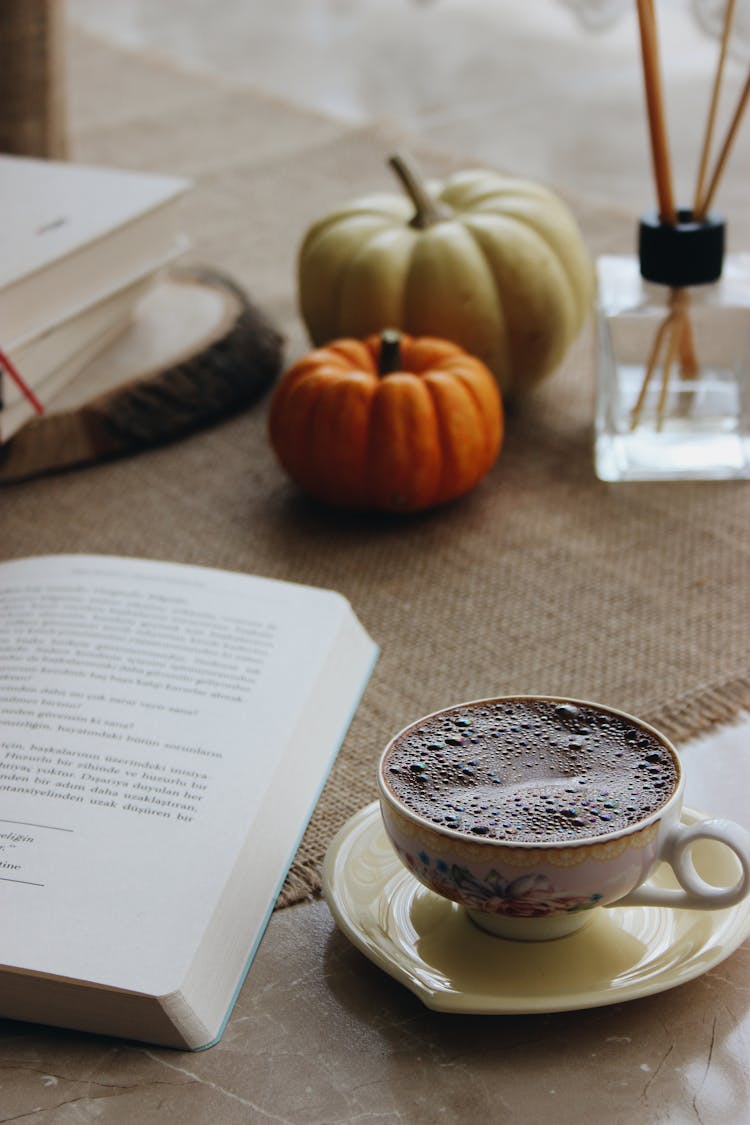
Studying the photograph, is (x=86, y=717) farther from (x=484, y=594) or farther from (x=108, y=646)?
(x=484, y=594)

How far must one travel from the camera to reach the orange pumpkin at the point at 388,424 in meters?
0.90

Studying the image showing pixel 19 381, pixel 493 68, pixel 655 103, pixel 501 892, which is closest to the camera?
pixel 501 892

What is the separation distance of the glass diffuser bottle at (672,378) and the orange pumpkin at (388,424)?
0.31 ft

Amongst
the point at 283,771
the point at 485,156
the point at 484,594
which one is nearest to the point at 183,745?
the point at 283,771

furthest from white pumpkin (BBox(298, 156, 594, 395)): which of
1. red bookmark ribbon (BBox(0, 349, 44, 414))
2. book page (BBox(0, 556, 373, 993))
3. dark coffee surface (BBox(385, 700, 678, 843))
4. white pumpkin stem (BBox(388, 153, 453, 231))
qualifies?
dark coffee surface (BBox(385, 700, 678, 843))

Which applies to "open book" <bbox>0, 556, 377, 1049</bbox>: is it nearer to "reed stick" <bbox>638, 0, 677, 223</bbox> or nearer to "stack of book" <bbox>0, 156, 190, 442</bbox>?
"stack of book" <bbox>0, 156, 190, 442</bbox>

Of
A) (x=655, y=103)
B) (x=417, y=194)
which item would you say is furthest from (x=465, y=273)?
(x=655, y=103)

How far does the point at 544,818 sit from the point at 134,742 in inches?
8.5

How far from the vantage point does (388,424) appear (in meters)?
0.90

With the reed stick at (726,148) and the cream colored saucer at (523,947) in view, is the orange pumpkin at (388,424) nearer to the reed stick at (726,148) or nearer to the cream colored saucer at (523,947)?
the reed stick at (726,148)

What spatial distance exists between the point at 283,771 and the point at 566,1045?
186 mm

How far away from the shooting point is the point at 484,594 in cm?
86

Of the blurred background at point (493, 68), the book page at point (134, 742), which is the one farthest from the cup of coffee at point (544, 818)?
the blurred background at point (493, 68)

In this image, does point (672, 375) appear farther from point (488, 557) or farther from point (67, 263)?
point (67, 263)
